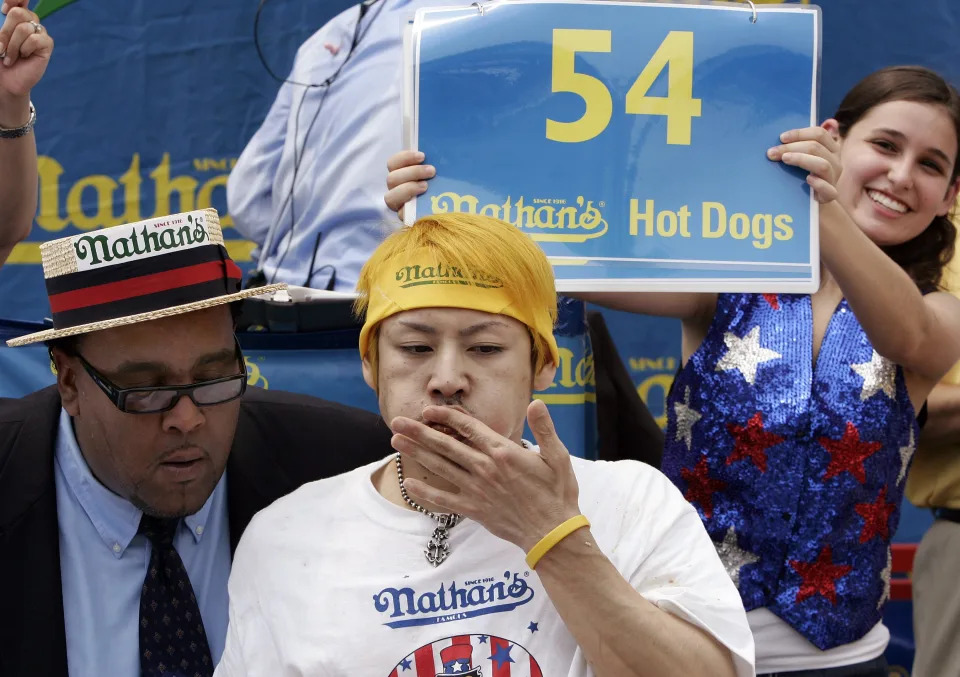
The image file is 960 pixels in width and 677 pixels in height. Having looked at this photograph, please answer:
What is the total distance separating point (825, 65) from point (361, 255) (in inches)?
68.1

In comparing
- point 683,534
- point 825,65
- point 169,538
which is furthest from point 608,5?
point 825,65

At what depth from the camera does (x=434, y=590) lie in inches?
71.9

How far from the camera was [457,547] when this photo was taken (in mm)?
1878

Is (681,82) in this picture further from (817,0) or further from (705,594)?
(817,0)

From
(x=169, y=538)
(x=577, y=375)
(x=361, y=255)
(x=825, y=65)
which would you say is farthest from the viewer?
(x=825, y=65)

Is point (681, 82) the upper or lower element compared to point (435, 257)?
upper

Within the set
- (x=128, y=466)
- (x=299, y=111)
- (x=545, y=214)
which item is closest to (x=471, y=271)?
(x=545, y=214)

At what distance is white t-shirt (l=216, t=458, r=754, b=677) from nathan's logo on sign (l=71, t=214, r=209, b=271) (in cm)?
63

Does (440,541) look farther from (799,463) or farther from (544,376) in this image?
(799,463)

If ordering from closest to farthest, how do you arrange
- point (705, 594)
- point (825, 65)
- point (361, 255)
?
point (705, 594) → point (361, 255) → point (825, 65)

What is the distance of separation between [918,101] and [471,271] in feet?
4.46

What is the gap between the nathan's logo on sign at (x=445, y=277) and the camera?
73.5 inches

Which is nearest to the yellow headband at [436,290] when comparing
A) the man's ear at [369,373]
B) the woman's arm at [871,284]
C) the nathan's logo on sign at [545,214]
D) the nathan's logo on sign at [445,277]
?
the nathan's logo on sign at [445,277]

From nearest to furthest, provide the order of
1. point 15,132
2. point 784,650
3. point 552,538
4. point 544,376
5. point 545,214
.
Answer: point 552,538 < point 544,376 < point 545,214 < point 15,132 < point 784,650
